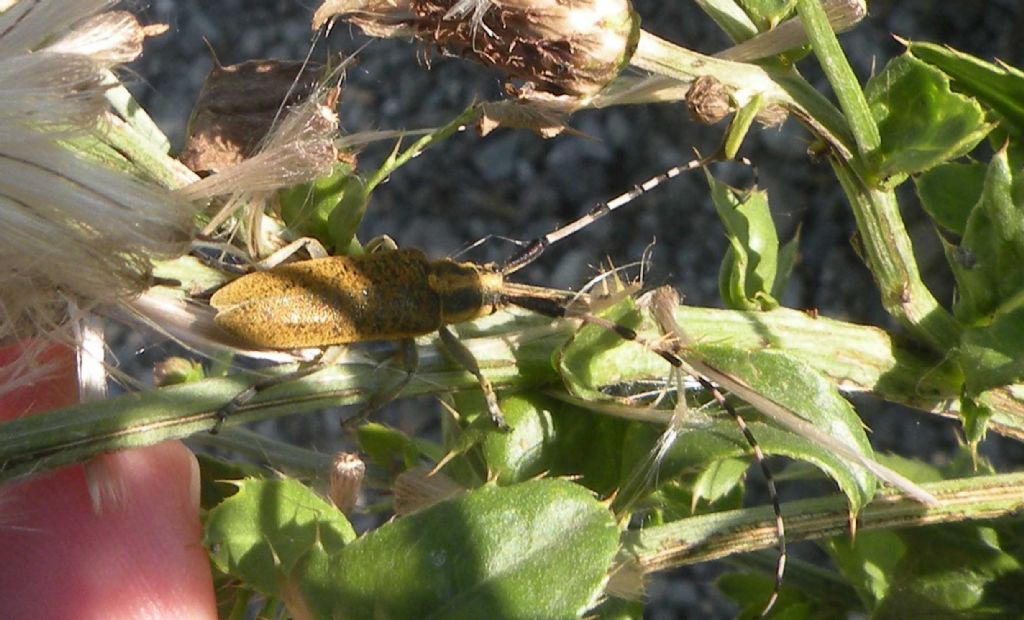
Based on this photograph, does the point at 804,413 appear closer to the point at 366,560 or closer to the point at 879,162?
the point at 879,162

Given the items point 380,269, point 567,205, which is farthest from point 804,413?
point 567,205

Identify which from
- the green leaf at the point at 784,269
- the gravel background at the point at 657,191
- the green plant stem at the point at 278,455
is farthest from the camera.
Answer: the gravel background at the point at 657,191

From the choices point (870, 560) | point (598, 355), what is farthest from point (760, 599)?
point (598, 355)

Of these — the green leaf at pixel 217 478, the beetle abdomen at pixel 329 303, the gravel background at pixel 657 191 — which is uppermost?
the beetle abdomen at pixel 329 303

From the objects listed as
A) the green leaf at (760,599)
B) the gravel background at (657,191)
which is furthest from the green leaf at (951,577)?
the gravel background at (657,191)

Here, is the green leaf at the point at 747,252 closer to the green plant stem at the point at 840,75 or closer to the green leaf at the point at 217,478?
the green plant stem at the point at 840,75

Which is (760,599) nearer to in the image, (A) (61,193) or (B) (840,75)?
(B) (840,75)

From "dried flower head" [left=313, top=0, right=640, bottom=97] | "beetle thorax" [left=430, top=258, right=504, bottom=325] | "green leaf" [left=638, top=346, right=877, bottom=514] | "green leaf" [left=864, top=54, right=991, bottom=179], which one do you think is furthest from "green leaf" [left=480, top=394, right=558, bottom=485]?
"green leaf" [left=864, top=54, right=991, bottom=179]
